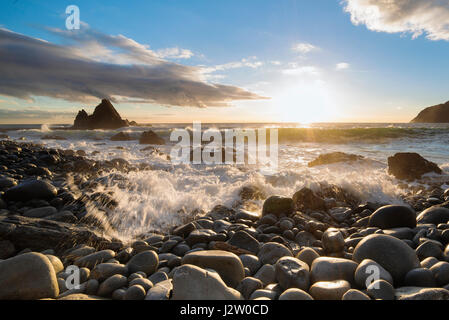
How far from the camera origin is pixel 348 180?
620cm

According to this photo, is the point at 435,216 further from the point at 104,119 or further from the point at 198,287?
the point at 104,119

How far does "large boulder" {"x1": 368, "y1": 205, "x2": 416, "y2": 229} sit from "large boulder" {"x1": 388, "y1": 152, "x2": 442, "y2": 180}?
17.3 feet

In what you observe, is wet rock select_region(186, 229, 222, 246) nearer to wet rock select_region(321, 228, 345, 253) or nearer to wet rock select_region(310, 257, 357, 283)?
wet rock select_region(321, 228, 345, 253)

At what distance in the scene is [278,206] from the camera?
172 inches

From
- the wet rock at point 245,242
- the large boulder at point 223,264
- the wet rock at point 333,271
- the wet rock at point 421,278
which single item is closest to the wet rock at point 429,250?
the wet rock at point 421,278

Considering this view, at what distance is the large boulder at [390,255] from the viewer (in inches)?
78.7

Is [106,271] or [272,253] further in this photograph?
[272,253]

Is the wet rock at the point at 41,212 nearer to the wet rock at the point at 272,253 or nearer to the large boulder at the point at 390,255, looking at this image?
the wet rock at the point at 272,253

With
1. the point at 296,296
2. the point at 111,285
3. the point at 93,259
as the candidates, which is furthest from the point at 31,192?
the point at 296,296

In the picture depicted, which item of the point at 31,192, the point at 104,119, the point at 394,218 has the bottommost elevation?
the point at 394,218

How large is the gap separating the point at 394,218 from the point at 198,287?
10.0 ft
